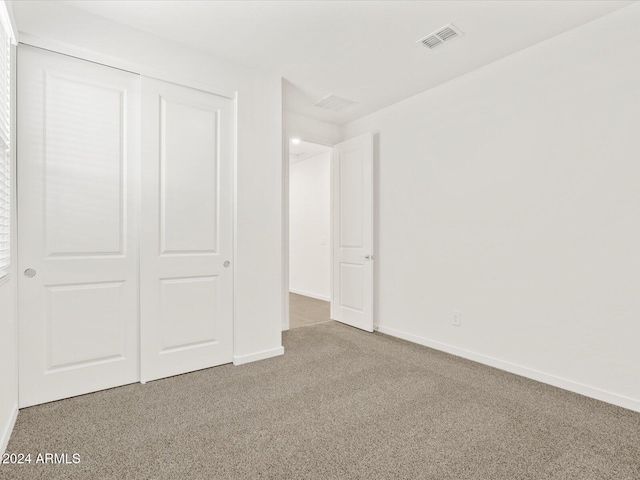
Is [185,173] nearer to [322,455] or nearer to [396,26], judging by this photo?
[396,26]

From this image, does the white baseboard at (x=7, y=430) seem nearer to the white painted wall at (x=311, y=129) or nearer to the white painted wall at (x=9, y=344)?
the white painted wall at (x=9, y=344)

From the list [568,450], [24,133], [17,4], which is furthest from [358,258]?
[17,4]

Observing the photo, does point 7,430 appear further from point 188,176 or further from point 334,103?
point 334,103

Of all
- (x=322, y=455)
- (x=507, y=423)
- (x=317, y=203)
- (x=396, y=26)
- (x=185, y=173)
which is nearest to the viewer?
(x=322, y=455)

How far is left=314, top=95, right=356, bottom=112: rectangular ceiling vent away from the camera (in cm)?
380

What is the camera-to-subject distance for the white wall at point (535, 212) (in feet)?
7.57

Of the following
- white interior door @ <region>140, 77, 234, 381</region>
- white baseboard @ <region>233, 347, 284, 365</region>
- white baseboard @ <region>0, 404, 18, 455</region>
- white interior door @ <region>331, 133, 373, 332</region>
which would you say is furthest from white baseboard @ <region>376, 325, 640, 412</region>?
white baseboard @ <region>0, 404, 18, 455</region>

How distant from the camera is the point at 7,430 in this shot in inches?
71.9

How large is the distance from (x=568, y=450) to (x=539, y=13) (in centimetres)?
276

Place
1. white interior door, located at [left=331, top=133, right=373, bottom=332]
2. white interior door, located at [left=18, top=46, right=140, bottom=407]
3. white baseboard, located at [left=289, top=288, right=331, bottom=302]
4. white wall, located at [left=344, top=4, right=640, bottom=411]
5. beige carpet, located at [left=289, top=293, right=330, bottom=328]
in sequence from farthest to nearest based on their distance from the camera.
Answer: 1. white baseboard, located at [left=289, top=288, right=331, bottom=302]
2. beige carpet, located at [left=289, top=293, right=330, bottom=328]
3. white interior door, located at [left=331, top=133, right=373, bottom=332]
4. white wall, located at [left=344, top=4, right=640, bottom=411]
5. white interior door, located at [left=18, top=46, right=140, bottom=407]

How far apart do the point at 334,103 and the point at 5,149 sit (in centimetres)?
300

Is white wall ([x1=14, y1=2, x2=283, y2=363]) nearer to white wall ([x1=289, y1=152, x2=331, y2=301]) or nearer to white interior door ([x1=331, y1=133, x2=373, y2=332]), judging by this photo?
white interior door ([x1=331, y1=133, x2=373, y2=332])

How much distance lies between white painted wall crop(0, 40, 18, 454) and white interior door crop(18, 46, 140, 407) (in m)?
0.06

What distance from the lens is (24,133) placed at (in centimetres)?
217
